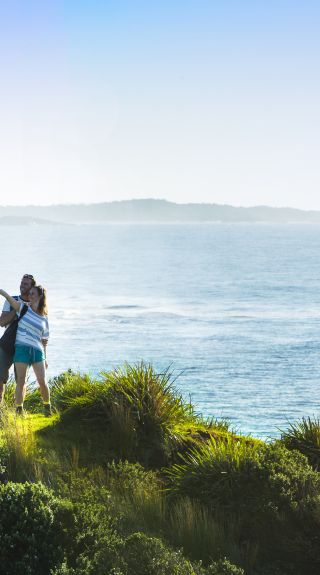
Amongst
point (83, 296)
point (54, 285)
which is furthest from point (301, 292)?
point (54, 285)

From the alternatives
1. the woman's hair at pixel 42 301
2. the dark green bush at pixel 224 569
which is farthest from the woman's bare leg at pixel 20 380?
the dark green bush at pixel 224 569

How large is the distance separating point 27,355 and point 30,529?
4020 mm

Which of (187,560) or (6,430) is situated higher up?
(6,430)

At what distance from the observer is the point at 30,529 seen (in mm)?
7582

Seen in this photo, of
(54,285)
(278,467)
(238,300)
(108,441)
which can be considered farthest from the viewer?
(54,285)

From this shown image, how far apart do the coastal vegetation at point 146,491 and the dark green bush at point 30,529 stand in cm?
1

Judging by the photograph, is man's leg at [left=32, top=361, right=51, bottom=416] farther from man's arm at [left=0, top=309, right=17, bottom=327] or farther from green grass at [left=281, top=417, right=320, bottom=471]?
green grass at [left=281, top=417, right=320, bottom=471]

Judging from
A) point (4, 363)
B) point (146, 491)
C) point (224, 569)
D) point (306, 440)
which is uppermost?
point (4, 363)

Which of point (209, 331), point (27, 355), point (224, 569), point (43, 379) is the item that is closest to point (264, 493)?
point (224, 569)

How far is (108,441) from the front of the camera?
1034 centimetres

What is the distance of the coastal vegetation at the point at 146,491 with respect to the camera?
7438 millimetres

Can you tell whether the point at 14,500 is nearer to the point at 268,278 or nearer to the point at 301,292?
the point at 301,292

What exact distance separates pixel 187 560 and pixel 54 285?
138m

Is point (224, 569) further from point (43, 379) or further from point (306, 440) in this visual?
point (43, 379)
